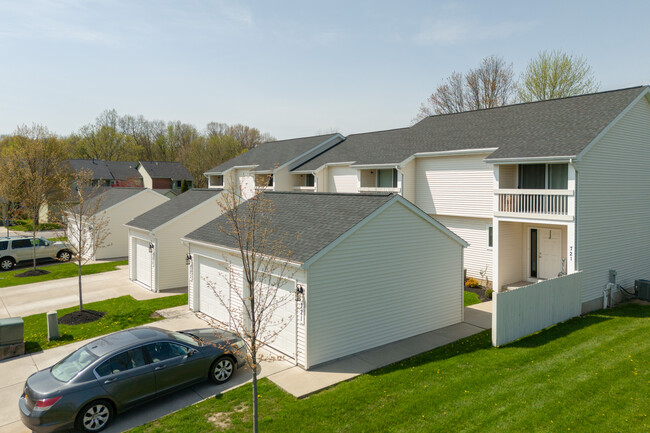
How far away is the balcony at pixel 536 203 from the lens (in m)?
15.8

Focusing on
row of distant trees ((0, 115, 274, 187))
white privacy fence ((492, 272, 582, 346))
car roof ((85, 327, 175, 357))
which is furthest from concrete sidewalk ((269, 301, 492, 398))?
row of distant trees ((0, 115, 274, 187))

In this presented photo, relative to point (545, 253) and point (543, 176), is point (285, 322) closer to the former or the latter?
point (543, 176)

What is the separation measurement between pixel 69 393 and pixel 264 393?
12.7 feet

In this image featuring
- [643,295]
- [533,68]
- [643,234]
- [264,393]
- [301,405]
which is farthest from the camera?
[533,68]

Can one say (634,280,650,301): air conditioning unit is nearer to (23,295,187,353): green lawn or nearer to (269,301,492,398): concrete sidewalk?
(269,301,492,398): concrete sidewalk

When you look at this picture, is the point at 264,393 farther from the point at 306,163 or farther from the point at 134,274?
the point at 306,163

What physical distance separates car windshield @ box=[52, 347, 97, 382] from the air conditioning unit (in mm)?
19663

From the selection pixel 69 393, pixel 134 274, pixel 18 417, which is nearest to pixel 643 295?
pixel 69 393

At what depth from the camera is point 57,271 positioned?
83.3 feet

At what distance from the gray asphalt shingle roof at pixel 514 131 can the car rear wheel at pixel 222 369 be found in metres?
13.4

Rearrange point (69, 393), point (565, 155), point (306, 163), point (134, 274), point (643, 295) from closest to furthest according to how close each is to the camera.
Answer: point (69, 393) < point (565, 155) < point (643, 295) < point (134, 274) < point (306, 163)

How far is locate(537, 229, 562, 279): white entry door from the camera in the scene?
18078 millimetres

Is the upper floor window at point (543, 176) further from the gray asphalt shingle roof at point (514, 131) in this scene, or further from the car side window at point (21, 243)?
the car side window at point (21, 243)

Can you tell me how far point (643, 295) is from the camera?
56.4 feet
